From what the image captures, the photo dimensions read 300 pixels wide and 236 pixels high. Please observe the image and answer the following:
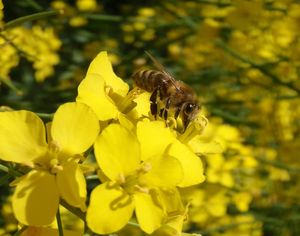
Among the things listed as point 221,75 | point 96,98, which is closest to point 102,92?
point 96,98

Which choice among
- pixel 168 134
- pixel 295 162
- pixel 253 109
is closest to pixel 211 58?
pixel 253 109

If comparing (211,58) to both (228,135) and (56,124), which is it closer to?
(228,135)

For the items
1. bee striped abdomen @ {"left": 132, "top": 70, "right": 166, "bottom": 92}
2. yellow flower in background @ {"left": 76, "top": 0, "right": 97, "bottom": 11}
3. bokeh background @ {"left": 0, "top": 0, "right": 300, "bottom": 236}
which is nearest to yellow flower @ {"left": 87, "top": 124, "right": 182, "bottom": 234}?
bee striped abdomen @ {"left": 132, "top": 70, "right": 166, "bottom": 92}

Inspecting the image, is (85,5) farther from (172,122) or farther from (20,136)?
(20,136)

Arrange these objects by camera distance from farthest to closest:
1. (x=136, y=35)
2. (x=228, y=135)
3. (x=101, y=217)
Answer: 1. (x=136, y=35)
2. (x=228, y=135)
3. (x=101, y=217)

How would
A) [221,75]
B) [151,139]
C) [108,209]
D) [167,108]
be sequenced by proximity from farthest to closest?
[221,75] → [167,108] → [151,139] → [108,209]

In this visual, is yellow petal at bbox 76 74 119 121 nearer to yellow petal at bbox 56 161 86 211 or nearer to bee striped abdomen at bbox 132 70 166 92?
yellow petal at bbox 56 161 86 211
